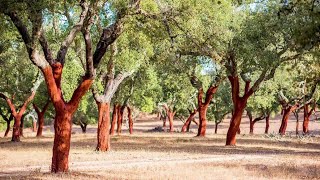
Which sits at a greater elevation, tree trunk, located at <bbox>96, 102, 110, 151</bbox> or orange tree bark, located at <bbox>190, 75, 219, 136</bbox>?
orange tree bark, located at <bbox>190, 75, 219, 136</bbox>

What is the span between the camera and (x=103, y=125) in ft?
86.4

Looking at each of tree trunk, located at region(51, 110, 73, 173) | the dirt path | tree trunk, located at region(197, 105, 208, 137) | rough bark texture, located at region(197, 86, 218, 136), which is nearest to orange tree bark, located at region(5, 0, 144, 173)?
tree trunk, located at region(51, 110, 73, 173)

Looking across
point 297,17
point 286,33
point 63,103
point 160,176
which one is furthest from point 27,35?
point 286,33

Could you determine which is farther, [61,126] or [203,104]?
[203,104]

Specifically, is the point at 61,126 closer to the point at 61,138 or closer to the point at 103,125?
the point at 61,138

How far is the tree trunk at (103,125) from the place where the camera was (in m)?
26.1

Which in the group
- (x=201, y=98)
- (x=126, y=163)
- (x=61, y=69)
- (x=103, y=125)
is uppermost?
(x=201, y=98)

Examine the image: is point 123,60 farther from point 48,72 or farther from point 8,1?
point 8,1

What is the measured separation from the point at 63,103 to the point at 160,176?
422 cm

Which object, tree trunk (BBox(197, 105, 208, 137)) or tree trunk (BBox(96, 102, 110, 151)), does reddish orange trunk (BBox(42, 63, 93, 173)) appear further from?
tree trunk (BBox(197, 105, 208, 137))

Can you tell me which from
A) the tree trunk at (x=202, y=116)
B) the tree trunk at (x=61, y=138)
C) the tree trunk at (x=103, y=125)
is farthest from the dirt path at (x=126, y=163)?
the tree trunk at (x=202, y=116)

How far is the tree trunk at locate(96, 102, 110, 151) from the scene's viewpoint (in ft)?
85.6

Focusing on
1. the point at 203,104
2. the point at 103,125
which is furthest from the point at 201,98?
the point at 103,125

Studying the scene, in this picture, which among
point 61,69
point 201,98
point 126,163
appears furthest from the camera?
point 201,98
